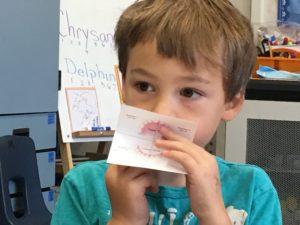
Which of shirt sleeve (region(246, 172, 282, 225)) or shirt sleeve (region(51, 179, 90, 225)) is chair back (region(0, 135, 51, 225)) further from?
shirt sleeve (region(246, 172, 282, 225))

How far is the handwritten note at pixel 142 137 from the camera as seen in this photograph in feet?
2.32

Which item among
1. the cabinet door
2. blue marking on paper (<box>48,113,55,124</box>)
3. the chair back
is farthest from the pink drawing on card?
blue marking on paper (<box>48,113,55,124</box>)

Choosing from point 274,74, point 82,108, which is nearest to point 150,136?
point 274,74

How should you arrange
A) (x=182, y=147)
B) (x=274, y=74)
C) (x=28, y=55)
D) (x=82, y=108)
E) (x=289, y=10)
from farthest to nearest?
1. (x=289, y=10)
2. (x=82, y=108)
3. (x=28, y=55)
4. (x=274, y=74)
5. (x=182, y=147)

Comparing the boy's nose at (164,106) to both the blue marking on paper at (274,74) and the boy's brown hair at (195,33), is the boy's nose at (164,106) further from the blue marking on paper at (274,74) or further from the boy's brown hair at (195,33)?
the blue marking on paper at (274,74)

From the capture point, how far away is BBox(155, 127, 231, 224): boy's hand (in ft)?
2.35

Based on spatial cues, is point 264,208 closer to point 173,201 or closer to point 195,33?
point 173,201

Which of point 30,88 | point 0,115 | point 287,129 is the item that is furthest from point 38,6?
point 287,129

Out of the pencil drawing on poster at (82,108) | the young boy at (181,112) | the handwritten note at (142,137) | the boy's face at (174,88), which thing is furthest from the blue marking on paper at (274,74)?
the handwritten note at (142,137)

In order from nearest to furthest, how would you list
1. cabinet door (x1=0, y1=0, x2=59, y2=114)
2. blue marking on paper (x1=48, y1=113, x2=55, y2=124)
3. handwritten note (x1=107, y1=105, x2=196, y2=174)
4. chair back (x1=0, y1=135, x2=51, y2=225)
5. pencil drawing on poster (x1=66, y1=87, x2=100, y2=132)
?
handwritten note (x1=107, y1=105, x2=196, y2=174)
chair back (x1=0, y1=135, x2=51, y2=225)
cabinet door (x1=0, y1=0, x2=59, y2=114)
blue marking on paper (x1=48, y1=113, x2=55, y2=124)
pencil drawing on poster (x1=66, y1=87, x2=100, y2=132)

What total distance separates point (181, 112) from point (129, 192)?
131 mm

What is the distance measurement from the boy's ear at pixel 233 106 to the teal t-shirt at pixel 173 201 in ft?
0.27

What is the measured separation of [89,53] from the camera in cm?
272

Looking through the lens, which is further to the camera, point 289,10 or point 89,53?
point 289,10
